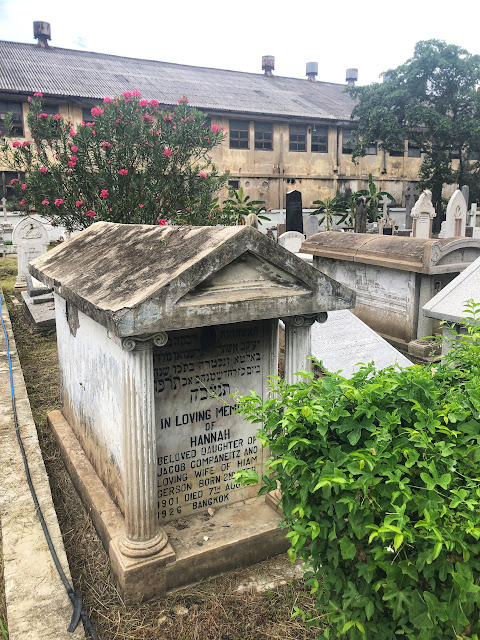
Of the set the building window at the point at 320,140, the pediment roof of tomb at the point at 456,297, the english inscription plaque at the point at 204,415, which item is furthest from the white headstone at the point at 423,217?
the building window at the point at 320,140

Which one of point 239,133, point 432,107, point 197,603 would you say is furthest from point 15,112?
point 197,603

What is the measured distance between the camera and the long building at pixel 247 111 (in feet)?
82.8

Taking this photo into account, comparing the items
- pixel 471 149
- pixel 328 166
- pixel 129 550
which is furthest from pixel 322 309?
pixel 328 166

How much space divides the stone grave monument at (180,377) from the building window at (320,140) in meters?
28.5

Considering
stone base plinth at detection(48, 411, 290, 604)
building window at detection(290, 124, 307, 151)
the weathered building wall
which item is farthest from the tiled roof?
stone base plinth at detection(48, 411, 290, 604)

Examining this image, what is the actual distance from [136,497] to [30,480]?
1.52 meters

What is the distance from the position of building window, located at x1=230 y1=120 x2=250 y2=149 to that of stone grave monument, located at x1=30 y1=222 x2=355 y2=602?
2574cm

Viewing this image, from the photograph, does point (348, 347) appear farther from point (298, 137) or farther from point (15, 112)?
point (298, 137)

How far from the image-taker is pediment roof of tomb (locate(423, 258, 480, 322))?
517 centimetres

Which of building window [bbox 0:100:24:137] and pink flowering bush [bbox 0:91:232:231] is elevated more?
building window [bbox 0:100:24:137]

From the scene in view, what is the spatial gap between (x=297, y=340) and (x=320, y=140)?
29630 millimetres

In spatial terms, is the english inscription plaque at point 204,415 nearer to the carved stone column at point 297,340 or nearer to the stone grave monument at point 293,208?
the carved stone column at point 297,340

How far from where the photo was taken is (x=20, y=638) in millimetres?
2773

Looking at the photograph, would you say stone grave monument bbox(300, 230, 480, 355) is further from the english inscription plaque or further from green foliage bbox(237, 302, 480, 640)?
green foliage bbox(237, 302, 480, 640)
